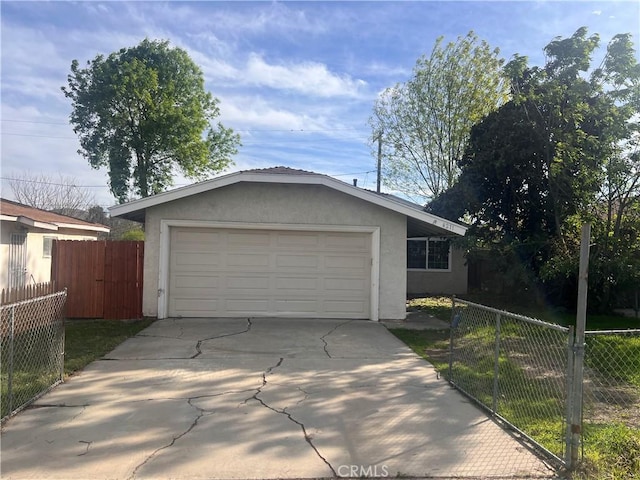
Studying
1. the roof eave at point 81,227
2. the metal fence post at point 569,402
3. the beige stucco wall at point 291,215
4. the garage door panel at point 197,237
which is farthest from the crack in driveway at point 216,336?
the roof eave at point 81,227

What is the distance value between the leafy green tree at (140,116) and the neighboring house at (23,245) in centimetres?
942

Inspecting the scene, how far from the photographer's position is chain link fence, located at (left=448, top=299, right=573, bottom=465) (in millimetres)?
4730

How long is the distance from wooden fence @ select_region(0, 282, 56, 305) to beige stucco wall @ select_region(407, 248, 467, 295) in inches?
581

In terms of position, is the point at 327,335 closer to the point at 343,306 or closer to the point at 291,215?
the point at 343,306

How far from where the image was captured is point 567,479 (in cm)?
383

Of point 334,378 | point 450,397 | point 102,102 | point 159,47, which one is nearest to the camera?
point 450,397

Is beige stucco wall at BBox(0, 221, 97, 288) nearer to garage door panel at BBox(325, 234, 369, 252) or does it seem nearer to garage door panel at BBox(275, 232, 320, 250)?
garage door panel at BBox(275, 232, 320, 250)

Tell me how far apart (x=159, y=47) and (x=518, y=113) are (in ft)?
74.5

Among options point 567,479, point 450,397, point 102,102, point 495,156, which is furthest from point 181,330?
point 102,102

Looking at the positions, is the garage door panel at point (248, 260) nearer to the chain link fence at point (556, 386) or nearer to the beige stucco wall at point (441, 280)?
the chain link fence at point (556, 386)

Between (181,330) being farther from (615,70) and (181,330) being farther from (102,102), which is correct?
(102,102)

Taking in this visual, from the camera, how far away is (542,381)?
6.91 metres

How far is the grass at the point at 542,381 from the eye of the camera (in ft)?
13.6

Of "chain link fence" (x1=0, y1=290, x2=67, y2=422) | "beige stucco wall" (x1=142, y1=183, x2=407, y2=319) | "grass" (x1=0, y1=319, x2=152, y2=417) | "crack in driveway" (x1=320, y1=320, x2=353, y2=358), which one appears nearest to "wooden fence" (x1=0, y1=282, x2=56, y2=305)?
"chain link fence" (x1=0, y1=290, x2=67, y2=422)
